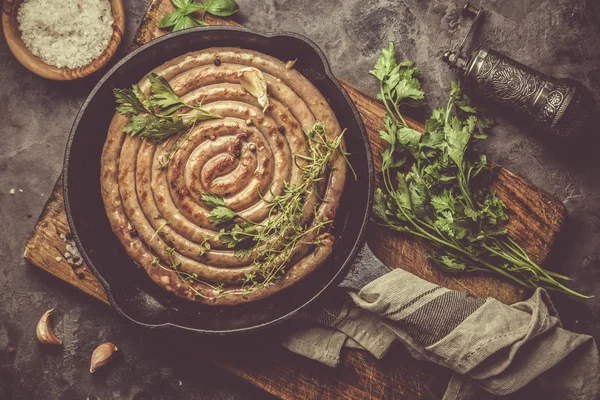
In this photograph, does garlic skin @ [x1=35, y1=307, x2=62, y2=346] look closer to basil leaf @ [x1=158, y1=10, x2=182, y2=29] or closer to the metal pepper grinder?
basil leaf @ [x1=158, y1=10, x2=182, y2=29]

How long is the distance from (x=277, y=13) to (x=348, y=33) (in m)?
0.63

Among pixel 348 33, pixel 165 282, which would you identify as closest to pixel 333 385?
pixel 165 282

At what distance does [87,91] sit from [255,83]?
1.71 meters

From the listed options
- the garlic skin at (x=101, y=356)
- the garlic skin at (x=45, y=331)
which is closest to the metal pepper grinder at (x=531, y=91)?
the garlic skin at (x=101, y=356)

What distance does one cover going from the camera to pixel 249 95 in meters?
3.45

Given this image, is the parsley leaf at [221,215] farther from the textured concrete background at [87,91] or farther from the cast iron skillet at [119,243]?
the textured concrete background at [87,91]

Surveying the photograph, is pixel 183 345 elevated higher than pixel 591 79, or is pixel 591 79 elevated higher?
pixel 591 79

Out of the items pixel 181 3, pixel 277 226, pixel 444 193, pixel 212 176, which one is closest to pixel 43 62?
pixel 181 3

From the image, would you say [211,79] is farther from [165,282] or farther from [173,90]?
[165,282]

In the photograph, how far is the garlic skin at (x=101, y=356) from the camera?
4.09 metres

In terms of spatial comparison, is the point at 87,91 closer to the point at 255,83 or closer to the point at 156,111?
the point at 156,111

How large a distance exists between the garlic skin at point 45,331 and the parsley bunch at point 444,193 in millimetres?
2865

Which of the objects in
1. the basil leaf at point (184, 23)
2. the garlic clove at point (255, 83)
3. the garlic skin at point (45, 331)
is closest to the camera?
the garlic clove at point (255, 83)

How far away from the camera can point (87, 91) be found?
420 centimetres
